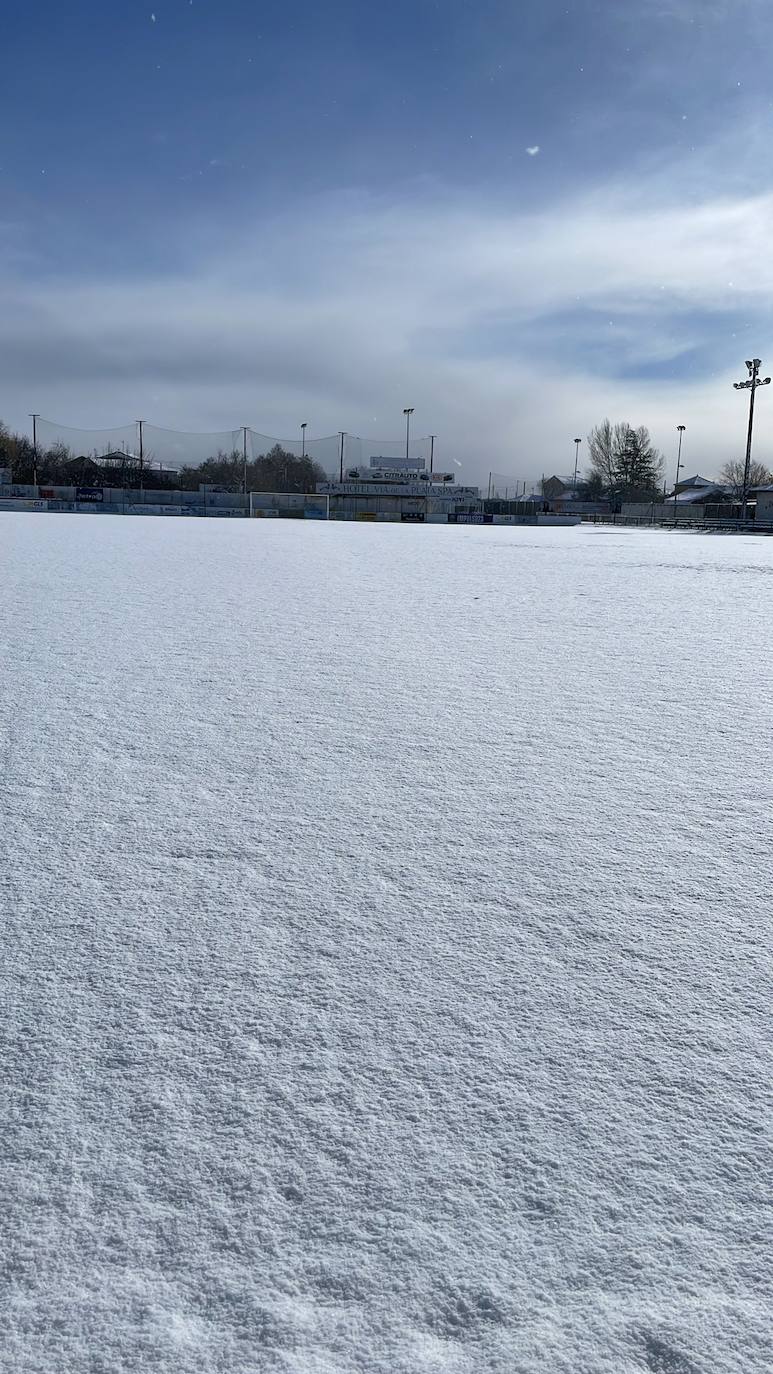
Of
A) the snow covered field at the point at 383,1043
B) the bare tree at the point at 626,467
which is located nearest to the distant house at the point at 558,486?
the bare tree at the point at 626,467

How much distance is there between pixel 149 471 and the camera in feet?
270

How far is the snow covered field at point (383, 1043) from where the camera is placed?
41.9 inches

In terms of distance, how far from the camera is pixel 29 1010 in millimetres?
1647

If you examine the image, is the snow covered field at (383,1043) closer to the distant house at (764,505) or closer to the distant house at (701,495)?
the distant house at (764,505)

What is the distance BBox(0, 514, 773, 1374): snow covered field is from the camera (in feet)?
3.49

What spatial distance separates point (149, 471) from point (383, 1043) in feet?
285

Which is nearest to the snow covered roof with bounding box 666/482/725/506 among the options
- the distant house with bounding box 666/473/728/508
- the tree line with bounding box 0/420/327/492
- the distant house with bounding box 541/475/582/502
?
the distant house with bounding box 666/473/728/508

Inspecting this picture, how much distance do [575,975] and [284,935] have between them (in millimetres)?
660

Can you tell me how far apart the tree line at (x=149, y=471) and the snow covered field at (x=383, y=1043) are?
7564 cm

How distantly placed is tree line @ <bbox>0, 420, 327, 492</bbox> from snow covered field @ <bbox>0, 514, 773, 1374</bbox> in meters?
75.6

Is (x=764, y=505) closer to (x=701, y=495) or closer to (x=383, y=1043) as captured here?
(x=701, y=495)

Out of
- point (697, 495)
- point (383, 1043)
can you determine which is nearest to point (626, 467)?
point (697, 495)

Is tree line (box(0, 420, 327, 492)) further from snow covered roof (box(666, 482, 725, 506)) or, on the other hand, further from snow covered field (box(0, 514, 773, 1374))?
snow covered field (box(0, 514, 773, 1374))

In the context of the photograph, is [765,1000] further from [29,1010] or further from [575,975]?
[29,1010]
